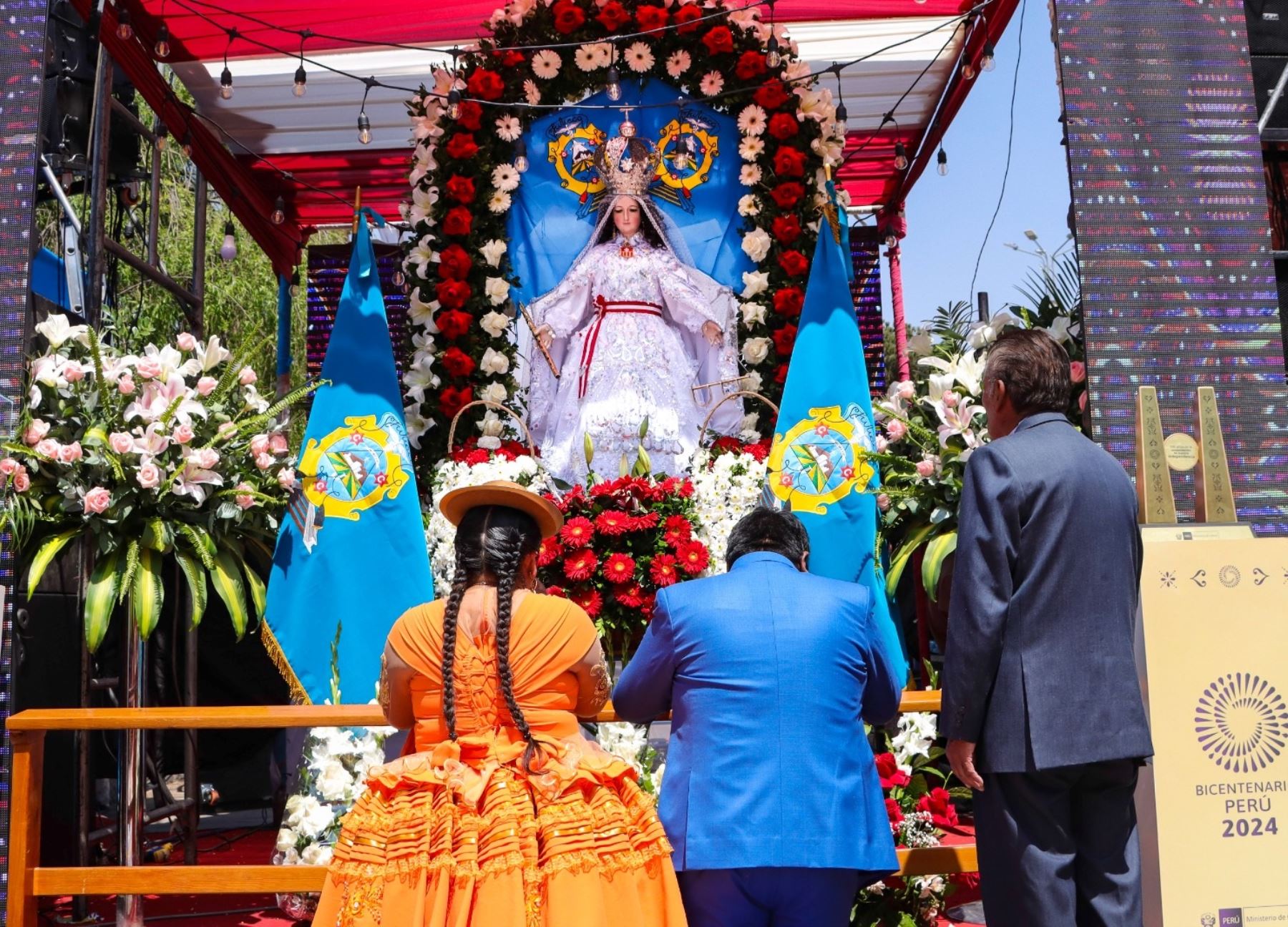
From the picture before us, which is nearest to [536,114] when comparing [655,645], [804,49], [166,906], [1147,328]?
[804,49]

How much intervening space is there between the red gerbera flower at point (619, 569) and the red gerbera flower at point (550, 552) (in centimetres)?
20

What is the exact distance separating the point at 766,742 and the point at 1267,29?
4.14 metres

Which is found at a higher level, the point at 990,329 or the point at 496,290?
the point at 496,290

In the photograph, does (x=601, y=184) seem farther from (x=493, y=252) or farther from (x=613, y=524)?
(x=613, y=524)

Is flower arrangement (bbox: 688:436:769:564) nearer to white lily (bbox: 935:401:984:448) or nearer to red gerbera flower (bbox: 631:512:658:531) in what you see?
red gerbera flower (bbox: 631:512:658:531)

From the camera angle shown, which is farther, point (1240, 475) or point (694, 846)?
point (1240, 475)

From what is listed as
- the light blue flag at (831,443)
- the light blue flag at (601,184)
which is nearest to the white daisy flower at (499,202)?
the light blue flag at (601,184)

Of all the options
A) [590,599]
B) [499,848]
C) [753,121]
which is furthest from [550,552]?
[753,121]

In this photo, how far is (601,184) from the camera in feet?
25.5

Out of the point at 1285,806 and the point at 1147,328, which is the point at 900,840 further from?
the point at 1147,328

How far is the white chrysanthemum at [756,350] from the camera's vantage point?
24.0 feet

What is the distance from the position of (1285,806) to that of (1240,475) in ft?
4.87

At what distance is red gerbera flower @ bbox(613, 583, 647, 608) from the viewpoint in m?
5.14

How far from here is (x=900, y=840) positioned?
429 centimetres
